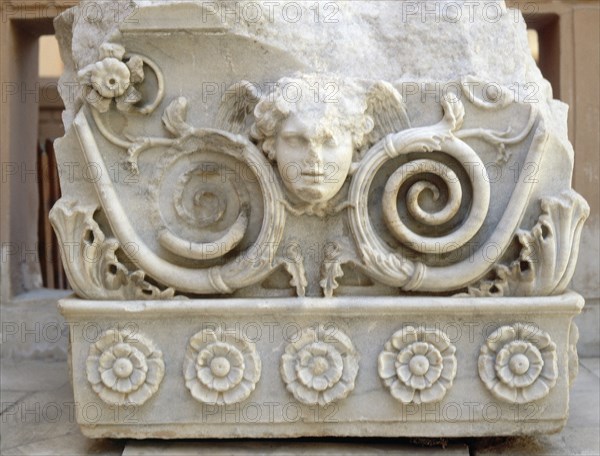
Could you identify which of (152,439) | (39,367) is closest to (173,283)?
(152,439)

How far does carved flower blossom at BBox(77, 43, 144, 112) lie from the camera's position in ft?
8.72

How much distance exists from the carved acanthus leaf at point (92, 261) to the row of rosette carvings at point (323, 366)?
145 millimetres

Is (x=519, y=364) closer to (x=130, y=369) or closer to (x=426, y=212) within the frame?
(x=426, y=212)

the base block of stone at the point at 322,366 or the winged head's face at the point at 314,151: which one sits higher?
the winged head's face at the point at 314,151

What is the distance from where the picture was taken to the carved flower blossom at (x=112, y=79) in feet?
8.72

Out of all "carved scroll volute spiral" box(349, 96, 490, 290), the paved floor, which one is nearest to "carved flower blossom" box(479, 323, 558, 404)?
the paved floor

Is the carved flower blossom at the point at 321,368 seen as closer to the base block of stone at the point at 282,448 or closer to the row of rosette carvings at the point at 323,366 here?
the row of rosette carvings at the point at 323,366

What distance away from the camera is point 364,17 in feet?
9.31

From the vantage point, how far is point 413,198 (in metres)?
2.66

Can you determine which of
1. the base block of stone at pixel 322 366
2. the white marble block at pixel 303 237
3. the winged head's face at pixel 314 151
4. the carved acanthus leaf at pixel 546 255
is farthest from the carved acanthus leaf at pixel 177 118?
the carved acanthus leaf at pixel 546 255

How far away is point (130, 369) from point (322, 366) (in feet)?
2.09

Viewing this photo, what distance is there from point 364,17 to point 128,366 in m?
1.45

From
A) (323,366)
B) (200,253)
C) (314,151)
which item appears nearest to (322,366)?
(323,366)

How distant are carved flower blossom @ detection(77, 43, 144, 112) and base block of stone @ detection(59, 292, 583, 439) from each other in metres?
0.68
